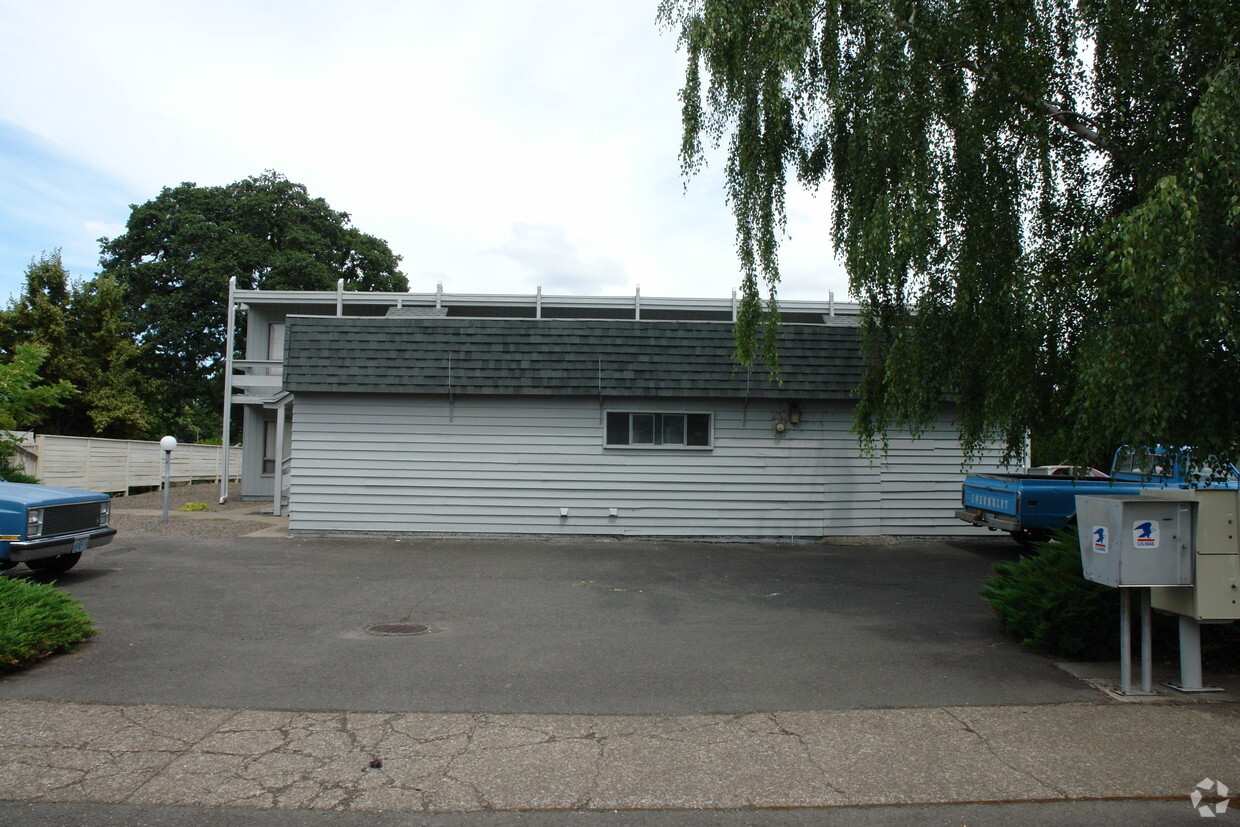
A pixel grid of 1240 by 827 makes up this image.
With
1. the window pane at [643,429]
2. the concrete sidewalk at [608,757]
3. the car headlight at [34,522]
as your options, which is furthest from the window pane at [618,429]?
the concrete sidewalk at [608,757]

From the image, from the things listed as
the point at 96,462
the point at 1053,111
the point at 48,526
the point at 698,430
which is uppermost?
the point at 1053,111

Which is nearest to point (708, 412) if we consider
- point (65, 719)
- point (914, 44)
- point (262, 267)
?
point (914, 44)

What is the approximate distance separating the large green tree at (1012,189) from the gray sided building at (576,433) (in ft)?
10.5

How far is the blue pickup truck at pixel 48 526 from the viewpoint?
889 centimetres

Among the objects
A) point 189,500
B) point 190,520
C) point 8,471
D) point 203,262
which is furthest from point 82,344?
point 190,520

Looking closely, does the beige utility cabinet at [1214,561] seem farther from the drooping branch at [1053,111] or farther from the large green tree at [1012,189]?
the drooping branch at [1053,111]

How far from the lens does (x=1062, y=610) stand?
6906 millimetres

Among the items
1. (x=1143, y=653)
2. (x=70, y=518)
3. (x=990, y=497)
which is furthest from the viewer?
(x=990, y=497)

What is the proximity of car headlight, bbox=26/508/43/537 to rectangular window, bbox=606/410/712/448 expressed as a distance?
7998 millimetres

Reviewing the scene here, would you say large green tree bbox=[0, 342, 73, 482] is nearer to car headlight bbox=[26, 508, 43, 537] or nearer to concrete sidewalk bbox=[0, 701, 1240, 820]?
car headlight bbox=[26, 508, 43, 537]

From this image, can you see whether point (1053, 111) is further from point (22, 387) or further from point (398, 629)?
point (22, 387)

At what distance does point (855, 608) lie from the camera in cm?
→ 899

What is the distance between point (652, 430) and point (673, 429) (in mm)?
363

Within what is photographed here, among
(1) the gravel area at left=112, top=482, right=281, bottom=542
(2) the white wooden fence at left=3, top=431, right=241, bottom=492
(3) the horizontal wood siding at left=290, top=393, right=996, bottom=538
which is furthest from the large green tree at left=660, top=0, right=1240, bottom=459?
(2) the white wooden fence at left=3, top=431, right=241, bottom=492
